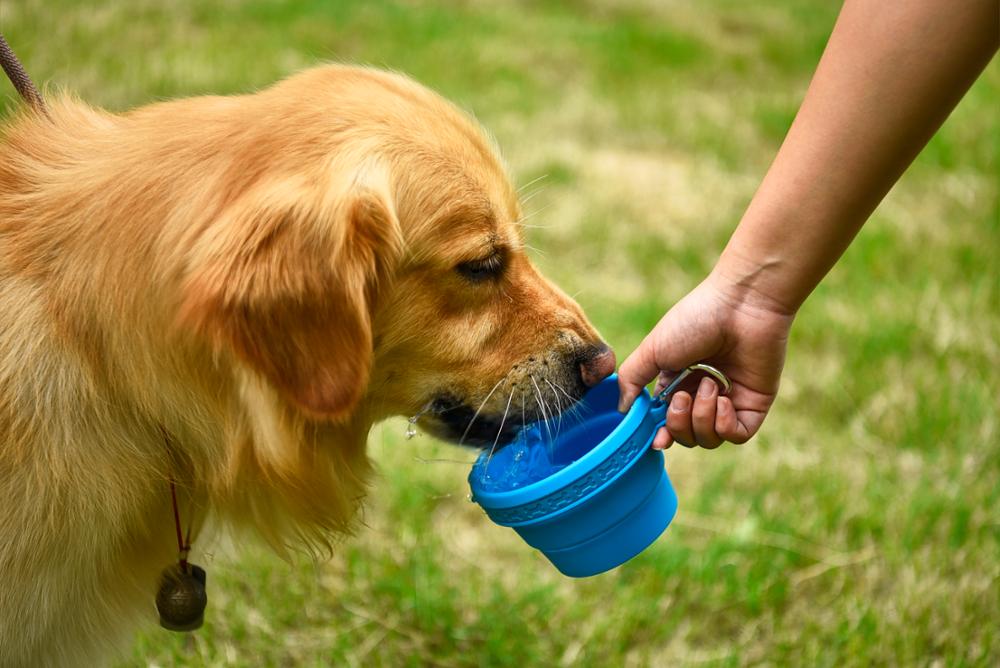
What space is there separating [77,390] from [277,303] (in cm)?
44

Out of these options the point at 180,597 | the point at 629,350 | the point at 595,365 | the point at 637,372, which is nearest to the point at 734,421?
the point at 637,372

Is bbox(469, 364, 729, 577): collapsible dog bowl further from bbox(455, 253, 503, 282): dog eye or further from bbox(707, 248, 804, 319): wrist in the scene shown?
bbox(455, 253, 503, 282): dog eye

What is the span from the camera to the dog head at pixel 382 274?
1.88 meters

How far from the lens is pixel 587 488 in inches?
84.3

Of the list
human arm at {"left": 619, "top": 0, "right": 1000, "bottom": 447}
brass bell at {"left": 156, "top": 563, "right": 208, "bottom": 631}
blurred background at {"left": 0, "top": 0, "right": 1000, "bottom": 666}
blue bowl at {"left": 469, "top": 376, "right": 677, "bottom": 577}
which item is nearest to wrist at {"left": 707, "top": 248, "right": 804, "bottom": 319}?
human arm at {"left": 619, "top": 0, "right": 1000, "bottom": 447}

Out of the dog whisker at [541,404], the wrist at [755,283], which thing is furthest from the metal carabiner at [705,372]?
the dog whisker at [541,404]

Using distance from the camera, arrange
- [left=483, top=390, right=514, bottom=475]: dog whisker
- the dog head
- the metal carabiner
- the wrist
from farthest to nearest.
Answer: [left=483, top=390, right=514, bottom=475]: dog whisker, the metal carabiner, the wrist, the dog head

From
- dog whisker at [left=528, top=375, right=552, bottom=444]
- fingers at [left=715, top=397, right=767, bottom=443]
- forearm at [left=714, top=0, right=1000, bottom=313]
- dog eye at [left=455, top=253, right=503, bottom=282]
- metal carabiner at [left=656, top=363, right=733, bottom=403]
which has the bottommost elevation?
dog whisker at [left=528, top=375, right=552, bottom=444]

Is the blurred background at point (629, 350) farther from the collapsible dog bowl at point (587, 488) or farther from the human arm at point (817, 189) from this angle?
the human arm at point (817, 189)

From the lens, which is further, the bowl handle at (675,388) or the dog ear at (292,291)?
the bowl handle at (675,388)

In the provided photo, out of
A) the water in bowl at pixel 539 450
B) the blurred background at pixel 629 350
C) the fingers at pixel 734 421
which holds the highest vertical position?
the fingers at pixel 734 421

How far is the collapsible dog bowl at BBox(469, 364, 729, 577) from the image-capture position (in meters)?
2.14

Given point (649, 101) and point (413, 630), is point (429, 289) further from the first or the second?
point (649, 101)

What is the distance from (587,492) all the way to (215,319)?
837mm
